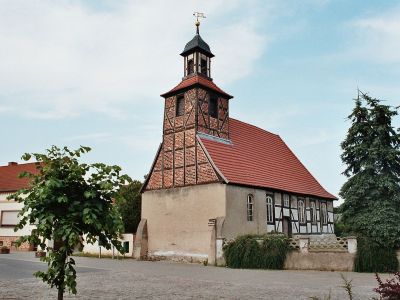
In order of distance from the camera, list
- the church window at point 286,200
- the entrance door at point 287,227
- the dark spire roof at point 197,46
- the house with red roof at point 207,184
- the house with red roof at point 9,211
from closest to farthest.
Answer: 1. the house with red roof at point 207,184
2. the church window at point 286,200
3. the entrance door at point 287,227
4. the dark spire roof at point 197,46
5. the house with red roof at point 9,211

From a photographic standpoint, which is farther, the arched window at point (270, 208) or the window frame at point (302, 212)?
the window frame at point (302, 212)

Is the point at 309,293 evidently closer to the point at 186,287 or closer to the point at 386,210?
the point at 186,287

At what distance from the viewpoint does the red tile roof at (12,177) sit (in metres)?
37.7

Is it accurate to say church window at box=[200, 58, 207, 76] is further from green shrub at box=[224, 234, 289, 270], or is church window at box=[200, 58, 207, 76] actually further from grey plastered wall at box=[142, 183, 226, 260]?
green shrub at box=[224, 234, 289, 270]

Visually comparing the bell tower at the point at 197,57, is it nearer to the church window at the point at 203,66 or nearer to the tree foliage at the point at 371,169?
the church window at the point at 203,66

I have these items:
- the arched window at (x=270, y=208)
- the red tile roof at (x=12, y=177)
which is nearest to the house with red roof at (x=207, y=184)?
the arched window at (x=270, y=208)

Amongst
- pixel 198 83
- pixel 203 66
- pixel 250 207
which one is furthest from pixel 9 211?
pixel 250 207

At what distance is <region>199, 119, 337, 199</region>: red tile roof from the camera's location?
25688mm

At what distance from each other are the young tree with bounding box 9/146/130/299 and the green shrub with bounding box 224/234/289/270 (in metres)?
14.0

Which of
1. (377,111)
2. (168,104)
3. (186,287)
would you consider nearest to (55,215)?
(186,287)

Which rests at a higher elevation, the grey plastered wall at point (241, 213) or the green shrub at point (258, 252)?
the grey plastered wall at point (241, 213)

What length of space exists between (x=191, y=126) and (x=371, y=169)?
437 inches

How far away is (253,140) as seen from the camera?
31.3 m

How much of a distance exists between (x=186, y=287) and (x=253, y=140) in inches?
788
